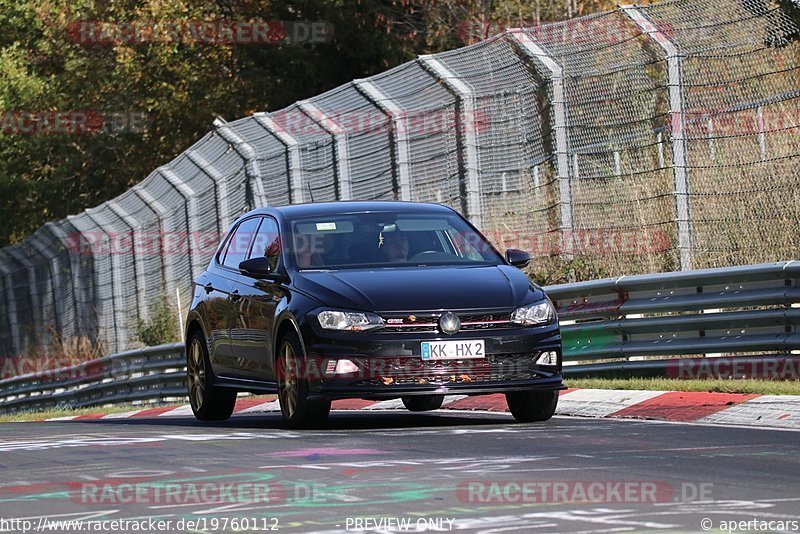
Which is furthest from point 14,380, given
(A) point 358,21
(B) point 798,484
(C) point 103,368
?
(B) point 798,484

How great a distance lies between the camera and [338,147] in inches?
832

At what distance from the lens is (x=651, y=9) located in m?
15.8

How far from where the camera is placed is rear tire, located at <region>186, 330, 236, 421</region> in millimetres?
14305

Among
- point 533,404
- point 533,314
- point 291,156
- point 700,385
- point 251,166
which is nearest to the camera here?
point 533,314

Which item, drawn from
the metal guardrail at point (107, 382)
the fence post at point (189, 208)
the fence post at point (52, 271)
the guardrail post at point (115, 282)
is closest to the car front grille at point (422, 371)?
the metal guardrail at point (107, 382)

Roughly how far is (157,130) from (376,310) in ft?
99.7

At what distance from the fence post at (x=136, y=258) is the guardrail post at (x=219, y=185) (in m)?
3.60

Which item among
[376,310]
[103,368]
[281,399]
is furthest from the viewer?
[103,368]

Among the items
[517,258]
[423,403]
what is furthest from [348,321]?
[423,403]

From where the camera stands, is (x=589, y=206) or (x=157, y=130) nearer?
(x=589, y=206)

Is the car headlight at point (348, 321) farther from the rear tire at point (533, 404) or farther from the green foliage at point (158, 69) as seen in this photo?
the green foliage at point (158, 69)

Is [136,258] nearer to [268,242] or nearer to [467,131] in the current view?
[467,131]

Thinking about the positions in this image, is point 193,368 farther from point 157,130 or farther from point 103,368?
point 157,130

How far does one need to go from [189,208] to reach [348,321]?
14.2 meters
